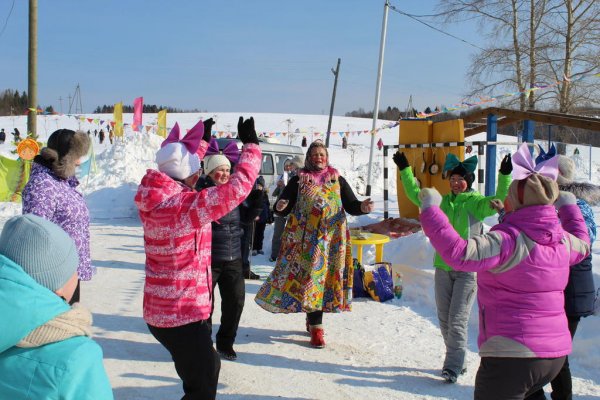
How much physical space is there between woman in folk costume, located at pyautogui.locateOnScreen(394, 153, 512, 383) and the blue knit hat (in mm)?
3064

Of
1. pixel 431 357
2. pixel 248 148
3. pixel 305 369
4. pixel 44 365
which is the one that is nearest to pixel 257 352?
pixel 305 369

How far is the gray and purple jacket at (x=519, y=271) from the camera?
233 centimetres

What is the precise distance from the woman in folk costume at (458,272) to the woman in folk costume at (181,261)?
1.92 m

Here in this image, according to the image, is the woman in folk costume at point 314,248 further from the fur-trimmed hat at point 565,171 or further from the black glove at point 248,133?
the black glove at point 248,133

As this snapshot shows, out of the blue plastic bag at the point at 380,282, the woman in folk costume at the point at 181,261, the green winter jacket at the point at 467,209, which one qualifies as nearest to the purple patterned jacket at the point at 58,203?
the woman in folk costume at the point at 181,261

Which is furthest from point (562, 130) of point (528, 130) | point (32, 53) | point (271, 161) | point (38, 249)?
point (38, 249)

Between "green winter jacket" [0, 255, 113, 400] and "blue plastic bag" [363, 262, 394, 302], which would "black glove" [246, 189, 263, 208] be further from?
"green winter jacket" [0, 255, 113, 400]

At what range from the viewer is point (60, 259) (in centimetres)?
150

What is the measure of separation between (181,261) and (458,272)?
222cm

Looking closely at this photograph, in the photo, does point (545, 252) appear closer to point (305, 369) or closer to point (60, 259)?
point (60, 259)

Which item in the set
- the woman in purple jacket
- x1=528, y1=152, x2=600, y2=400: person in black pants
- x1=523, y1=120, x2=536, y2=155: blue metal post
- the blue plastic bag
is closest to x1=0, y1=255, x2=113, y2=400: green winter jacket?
the woman in purple jacket

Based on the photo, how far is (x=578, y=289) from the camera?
11.1ft

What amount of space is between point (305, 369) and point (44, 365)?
320 cm

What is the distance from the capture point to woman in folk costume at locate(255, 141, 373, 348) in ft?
15.4
